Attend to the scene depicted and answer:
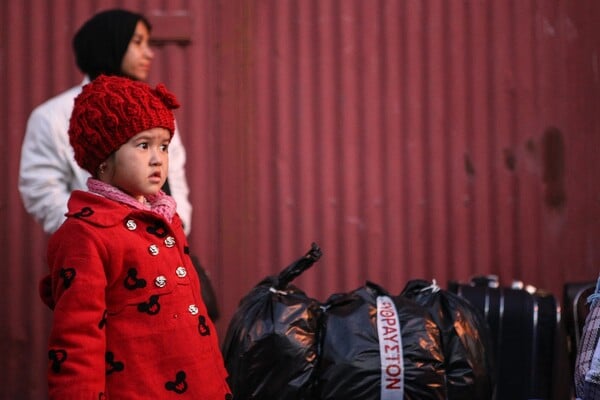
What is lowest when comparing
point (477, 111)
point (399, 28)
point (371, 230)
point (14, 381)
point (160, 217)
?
point (14, 381)

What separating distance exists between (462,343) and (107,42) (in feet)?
6.00

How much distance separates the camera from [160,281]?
2.21m

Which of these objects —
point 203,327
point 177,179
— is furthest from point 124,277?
point 177,179

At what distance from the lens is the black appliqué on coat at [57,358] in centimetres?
201

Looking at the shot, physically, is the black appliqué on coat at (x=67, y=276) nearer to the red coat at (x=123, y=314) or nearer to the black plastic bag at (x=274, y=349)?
the red coat at (x=123, y=314)

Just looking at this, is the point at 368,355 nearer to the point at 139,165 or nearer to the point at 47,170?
the point at 139,165

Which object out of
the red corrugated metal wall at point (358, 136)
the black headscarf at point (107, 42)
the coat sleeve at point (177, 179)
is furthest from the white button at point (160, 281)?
the red corrugated metal wall at point (358, 136)

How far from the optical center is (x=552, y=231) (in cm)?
460

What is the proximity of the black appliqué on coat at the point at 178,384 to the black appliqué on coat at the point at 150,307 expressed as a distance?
164 millimetres

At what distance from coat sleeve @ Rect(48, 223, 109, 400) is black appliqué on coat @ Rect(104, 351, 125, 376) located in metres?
0.01

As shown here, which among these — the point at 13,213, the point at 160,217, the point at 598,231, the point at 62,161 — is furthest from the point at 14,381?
the point at 598,231

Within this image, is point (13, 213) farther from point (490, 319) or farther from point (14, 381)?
point (490, 319)

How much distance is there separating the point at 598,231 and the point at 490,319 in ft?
4.58

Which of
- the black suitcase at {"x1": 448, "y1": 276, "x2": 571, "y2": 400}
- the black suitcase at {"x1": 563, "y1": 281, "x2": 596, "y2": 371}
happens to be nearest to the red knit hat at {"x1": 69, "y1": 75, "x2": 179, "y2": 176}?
the black suitcase at {"x1": 563, "y1": 281, "x2": 596, "y2": 371}
